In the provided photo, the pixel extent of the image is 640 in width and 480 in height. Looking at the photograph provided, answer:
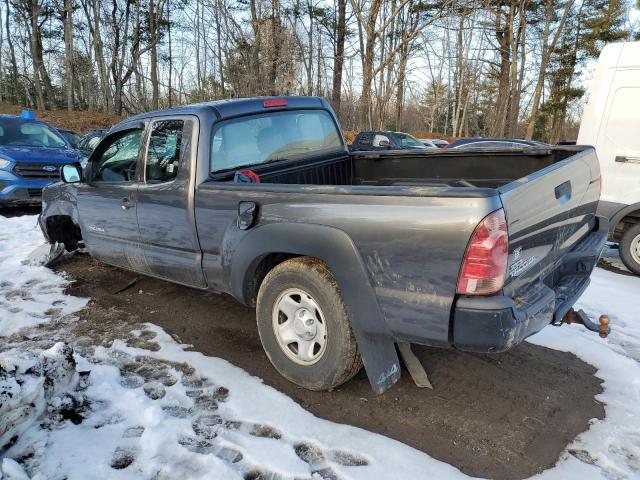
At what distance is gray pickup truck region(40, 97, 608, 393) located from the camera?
233 cm

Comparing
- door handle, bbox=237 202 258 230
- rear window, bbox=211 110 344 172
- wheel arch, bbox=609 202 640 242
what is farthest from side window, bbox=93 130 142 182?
wheel arch, bbox=609 202 640 242

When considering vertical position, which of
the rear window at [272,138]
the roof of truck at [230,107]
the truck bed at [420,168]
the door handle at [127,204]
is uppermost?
the roof of truck at [230,107]

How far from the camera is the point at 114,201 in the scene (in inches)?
170

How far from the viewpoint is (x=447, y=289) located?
234cm

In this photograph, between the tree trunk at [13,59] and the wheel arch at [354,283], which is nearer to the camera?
the wheel arch at [354,283]

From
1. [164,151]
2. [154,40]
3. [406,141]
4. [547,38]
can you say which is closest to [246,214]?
[164,151]

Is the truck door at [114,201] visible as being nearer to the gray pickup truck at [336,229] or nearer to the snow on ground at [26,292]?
the gray pickup truck at [336,229]

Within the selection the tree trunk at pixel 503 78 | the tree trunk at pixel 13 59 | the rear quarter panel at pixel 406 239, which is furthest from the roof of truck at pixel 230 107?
the tree trunk at pixel 13 59

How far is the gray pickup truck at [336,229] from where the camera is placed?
2326 mm

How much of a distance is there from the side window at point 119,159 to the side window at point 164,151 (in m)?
0.25

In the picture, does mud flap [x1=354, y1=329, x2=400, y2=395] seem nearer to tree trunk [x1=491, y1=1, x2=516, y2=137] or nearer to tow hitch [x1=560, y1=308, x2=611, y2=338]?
tow hitch [x1=560, y1=308, x2=611, y2=338]

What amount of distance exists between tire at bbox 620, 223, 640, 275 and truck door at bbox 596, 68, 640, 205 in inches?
15.9

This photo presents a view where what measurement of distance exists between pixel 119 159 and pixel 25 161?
18.9ft

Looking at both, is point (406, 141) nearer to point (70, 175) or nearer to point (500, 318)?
point (70, 175)
